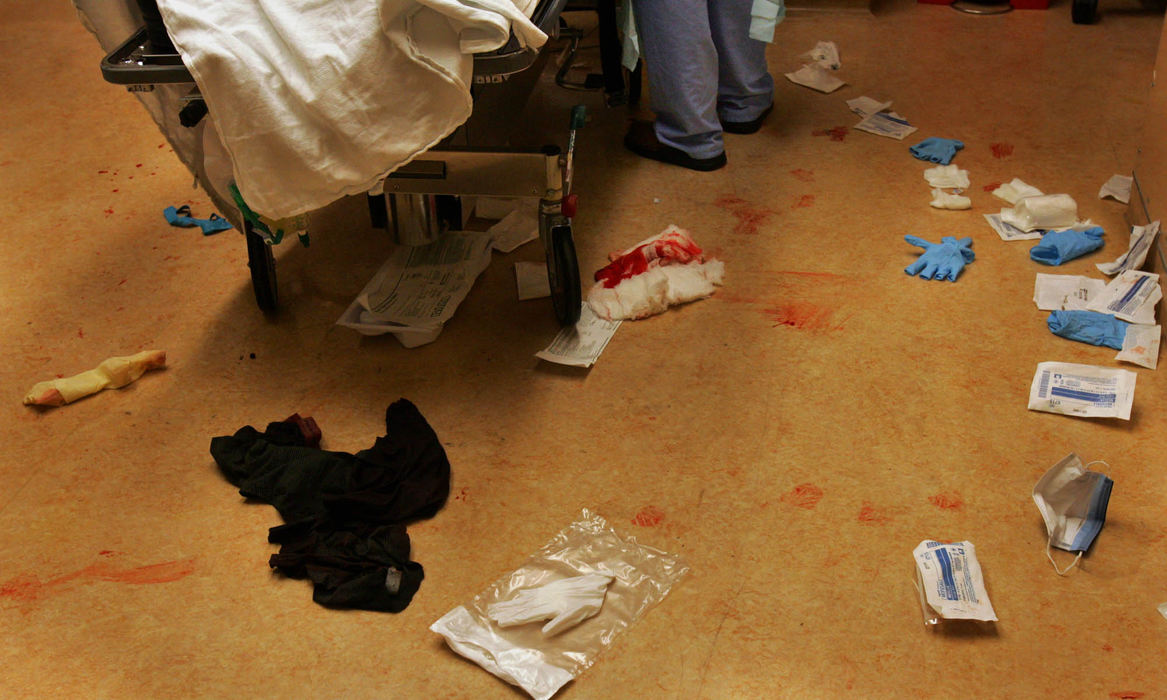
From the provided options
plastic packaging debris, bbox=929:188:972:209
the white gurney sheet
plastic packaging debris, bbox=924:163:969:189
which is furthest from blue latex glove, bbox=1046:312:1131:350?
the white gurney sheet

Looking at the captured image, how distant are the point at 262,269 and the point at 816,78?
1.72 m

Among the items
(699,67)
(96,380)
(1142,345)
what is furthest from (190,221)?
(1142,345)

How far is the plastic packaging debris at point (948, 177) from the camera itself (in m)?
2.24

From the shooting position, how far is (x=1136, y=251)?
1875mm

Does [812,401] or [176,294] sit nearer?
[812,401]

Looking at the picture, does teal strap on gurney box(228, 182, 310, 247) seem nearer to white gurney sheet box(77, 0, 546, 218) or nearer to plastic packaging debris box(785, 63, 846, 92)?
white gurney sheet box(77, 0, 546, 218)

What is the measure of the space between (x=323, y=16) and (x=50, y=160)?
1555 mm

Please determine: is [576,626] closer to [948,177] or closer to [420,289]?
[420,289]

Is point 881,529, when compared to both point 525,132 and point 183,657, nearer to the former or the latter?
point 183,657

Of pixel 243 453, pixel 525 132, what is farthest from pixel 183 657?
pixel 525 132

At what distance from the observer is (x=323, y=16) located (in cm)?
130

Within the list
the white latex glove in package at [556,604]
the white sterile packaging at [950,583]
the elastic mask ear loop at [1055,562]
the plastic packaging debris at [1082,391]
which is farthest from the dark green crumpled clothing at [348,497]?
the plastic packaging debris at [1082,391]

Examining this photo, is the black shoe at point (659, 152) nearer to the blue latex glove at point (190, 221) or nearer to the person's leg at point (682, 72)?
the person's leg at point (682, 72)

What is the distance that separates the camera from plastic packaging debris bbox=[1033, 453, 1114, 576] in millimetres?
1356
